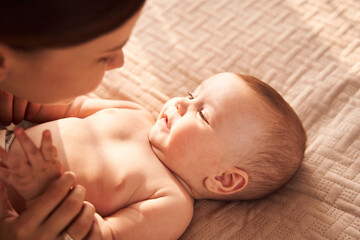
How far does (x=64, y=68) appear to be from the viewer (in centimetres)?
71

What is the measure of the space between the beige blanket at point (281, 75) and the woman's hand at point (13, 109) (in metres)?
0.29

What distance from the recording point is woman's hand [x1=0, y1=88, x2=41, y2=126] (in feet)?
3.45

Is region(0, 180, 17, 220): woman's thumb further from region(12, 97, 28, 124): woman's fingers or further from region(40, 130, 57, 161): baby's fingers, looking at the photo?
region(12, 97, 28, 124): woman's fingers

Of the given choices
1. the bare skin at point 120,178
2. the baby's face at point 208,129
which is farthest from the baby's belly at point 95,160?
the baby's face at point 208,129

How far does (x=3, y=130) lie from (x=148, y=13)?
2.78 ft

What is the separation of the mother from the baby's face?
12.9 inches

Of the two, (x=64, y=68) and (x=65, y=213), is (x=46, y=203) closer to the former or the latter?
(x=65, y=213)

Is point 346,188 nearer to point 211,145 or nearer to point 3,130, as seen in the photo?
point 211,145

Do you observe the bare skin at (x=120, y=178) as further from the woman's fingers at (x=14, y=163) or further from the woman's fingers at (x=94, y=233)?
the woman's fingers at (x=14, y=163)

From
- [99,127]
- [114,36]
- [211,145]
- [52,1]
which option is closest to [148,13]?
[99,127]

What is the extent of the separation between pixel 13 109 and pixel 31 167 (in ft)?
1.28

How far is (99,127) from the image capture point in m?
1.15

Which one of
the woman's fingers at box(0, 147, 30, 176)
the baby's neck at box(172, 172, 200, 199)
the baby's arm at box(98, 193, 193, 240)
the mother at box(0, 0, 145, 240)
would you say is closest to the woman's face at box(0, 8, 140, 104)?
the mother at box(0, 0, 145, 240)

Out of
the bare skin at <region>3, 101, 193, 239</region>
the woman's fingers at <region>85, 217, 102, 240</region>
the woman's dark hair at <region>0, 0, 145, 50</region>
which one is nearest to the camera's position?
the woman's dark hair at <region>0, 0, 145, 50</region>
